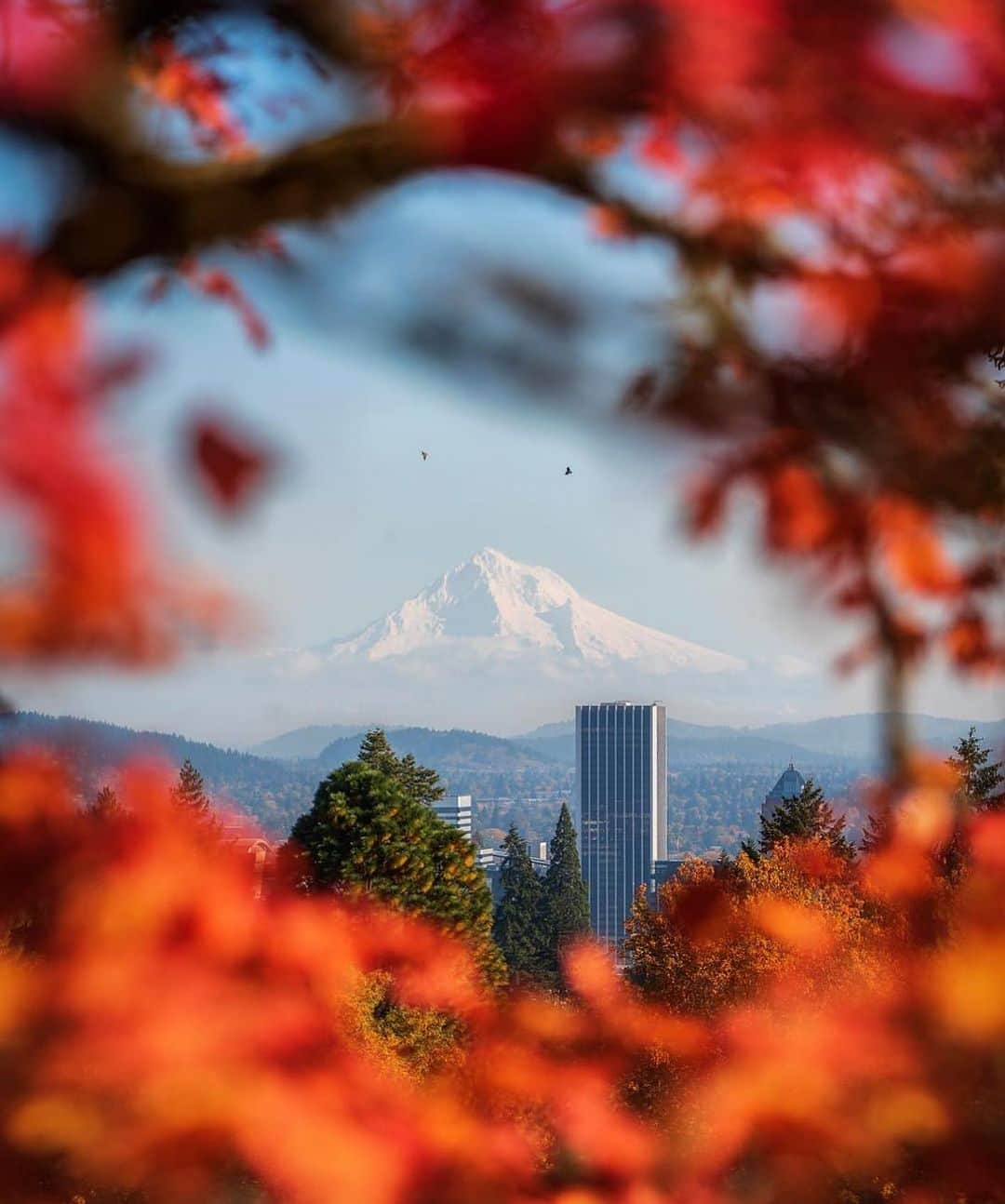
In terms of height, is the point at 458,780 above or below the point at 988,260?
below

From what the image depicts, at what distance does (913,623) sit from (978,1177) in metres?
0.60

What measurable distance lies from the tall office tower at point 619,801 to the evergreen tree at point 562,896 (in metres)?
72.6

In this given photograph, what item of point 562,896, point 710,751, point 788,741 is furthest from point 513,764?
point 788,741

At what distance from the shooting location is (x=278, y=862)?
5.75ft

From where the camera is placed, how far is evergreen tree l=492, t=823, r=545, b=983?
27703 millimetres

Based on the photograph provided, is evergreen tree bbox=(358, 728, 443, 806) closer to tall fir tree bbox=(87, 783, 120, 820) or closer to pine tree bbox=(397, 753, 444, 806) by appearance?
pine tree bbox=(397, 753, 444, 806)

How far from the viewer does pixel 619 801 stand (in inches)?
4286

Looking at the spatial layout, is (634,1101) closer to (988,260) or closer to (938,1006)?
(938,1006)

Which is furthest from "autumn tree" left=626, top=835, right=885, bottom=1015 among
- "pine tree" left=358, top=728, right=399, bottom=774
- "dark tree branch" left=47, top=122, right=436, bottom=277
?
"pine tree" left=358, top=728, right=399, bottom=774

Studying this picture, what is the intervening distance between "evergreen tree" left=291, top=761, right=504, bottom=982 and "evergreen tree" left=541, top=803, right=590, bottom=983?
2146 centimetres

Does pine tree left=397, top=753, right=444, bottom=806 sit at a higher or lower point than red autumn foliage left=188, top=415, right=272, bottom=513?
lower

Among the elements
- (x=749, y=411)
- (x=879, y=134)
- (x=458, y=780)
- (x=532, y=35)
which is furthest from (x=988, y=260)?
(x=458, y=780)

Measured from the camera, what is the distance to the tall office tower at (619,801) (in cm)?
10512

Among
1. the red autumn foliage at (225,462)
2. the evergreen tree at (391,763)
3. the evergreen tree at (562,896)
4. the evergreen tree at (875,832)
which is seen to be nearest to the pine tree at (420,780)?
the evergreen tree at (391,763)
